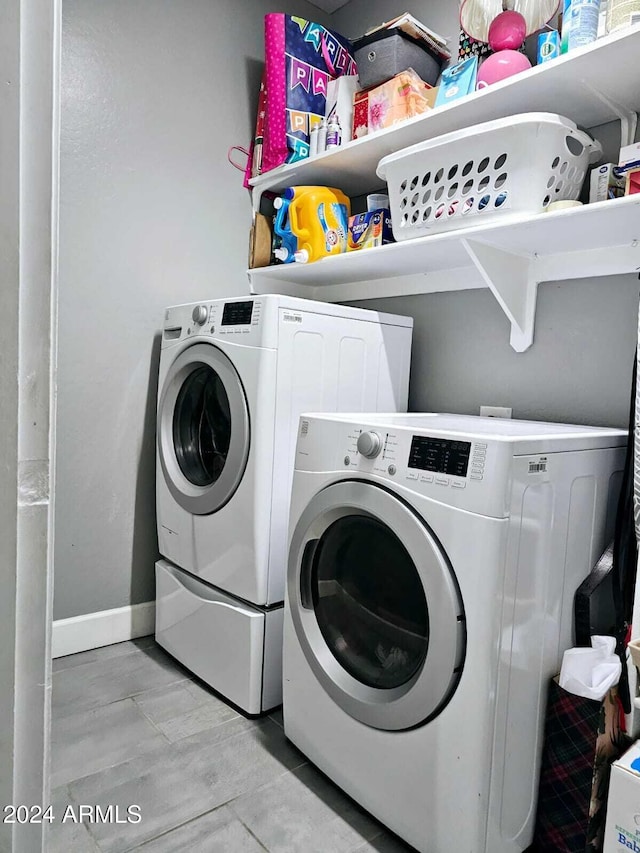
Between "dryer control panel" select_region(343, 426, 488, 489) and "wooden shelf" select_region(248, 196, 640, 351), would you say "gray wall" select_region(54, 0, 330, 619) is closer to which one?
"wooden shelf" select_region(248, 196, 640, 351)

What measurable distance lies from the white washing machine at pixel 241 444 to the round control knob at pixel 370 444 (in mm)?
479

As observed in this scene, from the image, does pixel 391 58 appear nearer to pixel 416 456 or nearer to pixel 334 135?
pixel 334 135

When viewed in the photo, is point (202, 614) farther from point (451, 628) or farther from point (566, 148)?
point (566, 148)

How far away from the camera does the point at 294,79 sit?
2.16 m

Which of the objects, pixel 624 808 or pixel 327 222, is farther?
pixel 327 222

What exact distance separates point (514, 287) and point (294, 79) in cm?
117

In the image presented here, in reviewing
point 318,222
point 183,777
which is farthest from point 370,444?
point 318,222

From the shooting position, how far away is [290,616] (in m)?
1.53

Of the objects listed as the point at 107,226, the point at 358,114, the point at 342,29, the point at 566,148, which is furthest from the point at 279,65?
the point at 566,148

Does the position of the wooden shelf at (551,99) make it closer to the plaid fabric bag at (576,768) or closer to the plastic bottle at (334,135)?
the plastic bottle at (334,135)

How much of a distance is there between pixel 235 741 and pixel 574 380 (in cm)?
145

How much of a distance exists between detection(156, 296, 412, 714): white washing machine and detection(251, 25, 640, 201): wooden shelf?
22.4 inches

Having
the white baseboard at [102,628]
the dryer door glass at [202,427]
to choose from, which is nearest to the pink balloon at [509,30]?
the dryer door glass at [202,427]

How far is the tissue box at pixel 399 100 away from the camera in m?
1.89
